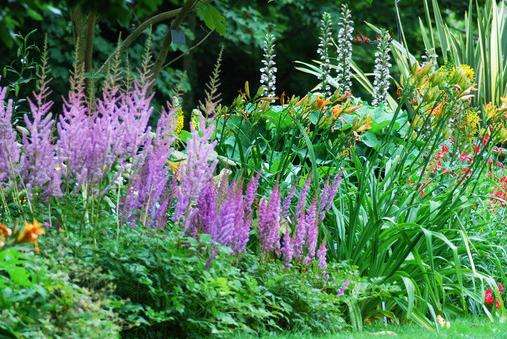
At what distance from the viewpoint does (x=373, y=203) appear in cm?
589

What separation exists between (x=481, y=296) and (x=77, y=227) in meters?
2.62

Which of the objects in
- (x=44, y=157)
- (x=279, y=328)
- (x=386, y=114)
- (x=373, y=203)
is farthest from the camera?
(x=386, y=114)

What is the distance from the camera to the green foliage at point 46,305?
12.0 feet

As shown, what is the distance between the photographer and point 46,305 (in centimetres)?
371

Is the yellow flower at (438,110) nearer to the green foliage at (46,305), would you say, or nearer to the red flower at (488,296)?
the red flower at (488,296)

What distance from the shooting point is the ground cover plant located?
4.18 metres

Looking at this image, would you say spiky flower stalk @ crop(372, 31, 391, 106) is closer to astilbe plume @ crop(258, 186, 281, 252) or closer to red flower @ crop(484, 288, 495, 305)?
red flower @ crop(484, 288, 495, 305)

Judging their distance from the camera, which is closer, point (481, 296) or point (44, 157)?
point (44, 157)

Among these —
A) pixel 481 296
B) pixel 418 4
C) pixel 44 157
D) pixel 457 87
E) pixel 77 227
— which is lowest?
pixel 481 296

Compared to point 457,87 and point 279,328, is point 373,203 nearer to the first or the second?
point 457,87

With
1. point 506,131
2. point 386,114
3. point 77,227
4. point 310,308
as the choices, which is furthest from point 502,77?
point 77,227

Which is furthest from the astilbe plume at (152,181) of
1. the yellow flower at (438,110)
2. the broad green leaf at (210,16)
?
the yellow flower at (438,110)

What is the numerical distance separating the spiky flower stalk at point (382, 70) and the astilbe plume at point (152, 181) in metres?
3.26

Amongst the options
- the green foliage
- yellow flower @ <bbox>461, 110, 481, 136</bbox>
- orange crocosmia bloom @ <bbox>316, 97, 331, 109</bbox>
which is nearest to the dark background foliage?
yellow flower @ <bbox>461, 110, 481, 136</bbox>
